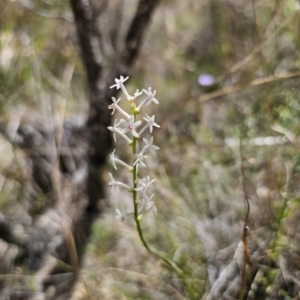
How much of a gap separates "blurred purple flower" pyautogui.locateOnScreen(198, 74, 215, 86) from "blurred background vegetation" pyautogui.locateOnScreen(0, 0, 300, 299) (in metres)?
0.04

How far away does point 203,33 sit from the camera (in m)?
2.65

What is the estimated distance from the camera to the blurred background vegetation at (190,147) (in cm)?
129

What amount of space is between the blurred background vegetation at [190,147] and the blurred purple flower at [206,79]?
0.04m

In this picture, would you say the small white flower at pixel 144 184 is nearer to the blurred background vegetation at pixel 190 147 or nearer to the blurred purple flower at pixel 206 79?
the blurred background vegetation at pixel 190 147

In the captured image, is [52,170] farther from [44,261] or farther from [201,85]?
[201,85]

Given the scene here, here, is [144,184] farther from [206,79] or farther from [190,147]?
[206,79]

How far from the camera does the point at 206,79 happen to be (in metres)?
2.27

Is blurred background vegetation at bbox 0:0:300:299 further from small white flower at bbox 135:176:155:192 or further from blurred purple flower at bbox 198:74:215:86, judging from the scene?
small white flower at bbox 135:176:155:192

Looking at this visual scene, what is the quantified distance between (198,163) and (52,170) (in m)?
0.62

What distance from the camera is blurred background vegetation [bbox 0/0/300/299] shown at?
129 centimetres

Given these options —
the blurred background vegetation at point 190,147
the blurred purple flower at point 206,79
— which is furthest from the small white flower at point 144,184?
the blurred purple flower at point 206,79

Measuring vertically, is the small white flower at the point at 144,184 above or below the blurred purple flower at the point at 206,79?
below

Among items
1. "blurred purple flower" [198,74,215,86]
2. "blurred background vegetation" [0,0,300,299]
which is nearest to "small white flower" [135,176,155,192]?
"blurred background vegetation" [0,0,300,299]

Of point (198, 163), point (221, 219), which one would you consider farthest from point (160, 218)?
point (198, 163)
